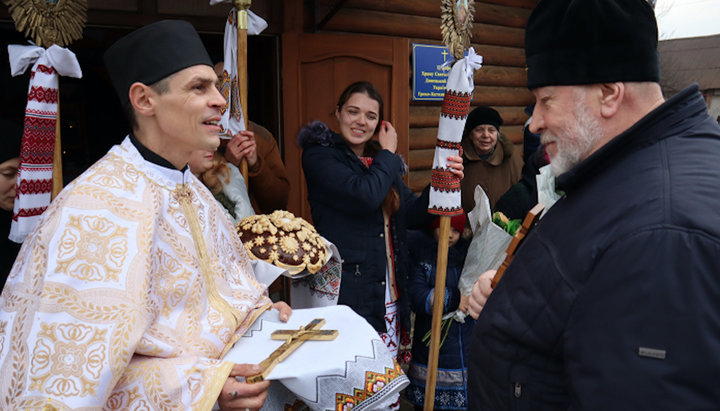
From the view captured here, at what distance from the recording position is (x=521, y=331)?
127 cm

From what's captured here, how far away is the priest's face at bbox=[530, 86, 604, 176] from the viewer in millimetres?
1305

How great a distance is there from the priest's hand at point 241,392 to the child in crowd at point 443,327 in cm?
172

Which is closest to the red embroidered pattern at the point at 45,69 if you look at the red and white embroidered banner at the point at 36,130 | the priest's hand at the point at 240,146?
the red and white embroidered banner at the point at 36,130

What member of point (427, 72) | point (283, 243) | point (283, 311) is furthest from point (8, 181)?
point (427, 72)

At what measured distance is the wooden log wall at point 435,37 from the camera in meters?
5.26

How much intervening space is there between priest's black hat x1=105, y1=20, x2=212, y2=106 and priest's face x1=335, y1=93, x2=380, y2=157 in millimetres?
1293

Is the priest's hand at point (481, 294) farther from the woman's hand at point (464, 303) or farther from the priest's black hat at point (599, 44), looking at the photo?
the woman's hand at point (464, 303)

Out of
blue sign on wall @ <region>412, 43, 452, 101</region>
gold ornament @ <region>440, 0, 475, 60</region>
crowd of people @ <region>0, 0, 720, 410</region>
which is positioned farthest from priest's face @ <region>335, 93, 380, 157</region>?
blue sign on wall @ <region>412, 43, 452, 101</region>

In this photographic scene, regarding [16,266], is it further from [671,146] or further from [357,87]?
[357,87]

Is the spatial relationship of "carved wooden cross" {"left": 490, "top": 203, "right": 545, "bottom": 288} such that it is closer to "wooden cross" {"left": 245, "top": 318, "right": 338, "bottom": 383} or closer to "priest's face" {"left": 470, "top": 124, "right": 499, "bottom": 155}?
"wooden cross" {"left": 245, "top": 318, "right": 338, "bottom": 383}

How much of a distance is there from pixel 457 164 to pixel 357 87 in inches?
29.6

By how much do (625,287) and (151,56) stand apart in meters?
1.58

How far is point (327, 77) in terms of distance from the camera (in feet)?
16.5

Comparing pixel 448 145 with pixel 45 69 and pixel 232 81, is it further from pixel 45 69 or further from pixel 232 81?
pixel 45 69
